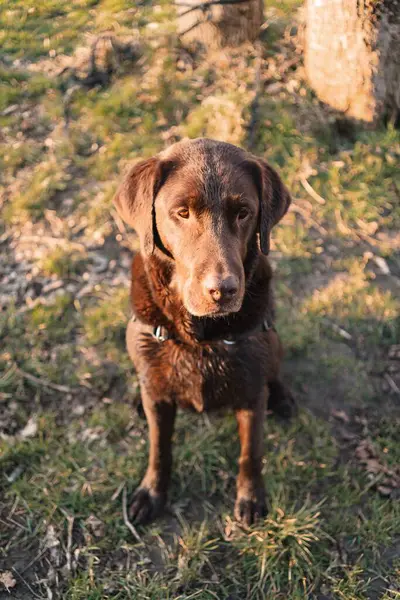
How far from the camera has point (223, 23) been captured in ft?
15.8

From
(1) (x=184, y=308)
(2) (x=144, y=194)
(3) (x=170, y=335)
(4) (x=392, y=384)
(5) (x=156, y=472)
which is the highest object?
(2) (x=144, y=194)

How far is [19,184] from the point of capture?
468 centimetres

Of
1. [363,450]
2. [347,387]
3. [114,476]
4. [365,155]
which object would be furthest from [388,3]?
[114,476]

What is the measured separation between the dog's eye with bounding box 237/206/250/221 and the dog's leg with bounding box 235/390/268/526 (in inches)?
34.9

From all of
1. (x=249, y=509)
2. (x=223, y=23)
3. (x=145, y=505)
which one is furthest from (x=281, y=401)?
(x=223, y=23)

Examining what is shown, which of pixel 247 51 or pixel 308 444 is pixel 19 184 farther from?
pixel 308 444

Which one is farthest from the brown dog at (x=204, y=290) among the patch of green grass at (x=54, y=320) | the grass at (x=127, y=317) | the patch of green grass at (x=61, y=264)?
the patch of green grass at (x=61, y=264)

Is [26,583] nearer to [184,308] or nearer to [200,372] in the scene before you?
[200,372]

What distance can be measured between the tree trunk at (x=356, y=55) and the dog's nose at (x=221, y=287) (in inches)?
113

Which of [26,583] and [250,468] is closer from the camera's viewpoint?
[26,583]

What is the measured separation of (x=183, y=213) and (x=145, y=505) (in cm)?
157

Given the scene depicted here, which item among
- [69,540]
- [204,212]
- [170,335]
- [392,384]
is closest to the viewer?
[204,212]

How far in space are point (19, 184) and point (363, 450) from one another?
3473 millimetres

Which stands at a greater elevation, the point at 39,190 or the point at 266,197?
the point at 266,197
